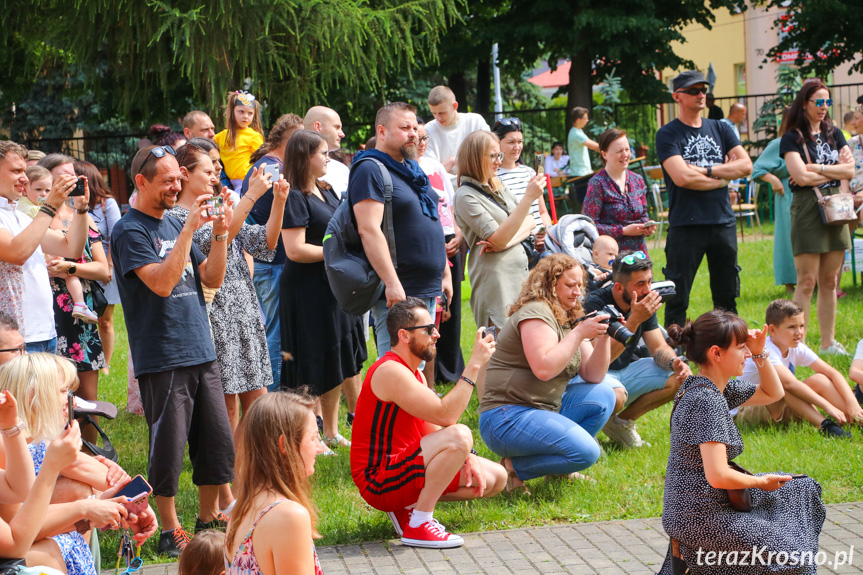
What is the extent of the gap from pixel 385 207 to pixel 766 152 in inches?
207

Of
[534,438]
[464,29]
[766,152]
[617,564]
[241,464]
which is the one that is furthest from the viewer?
[464,29]

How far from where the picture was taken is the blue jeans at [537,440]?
5055 mm

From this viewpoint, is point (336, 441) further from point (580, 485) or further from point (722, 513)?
point (722, 513)

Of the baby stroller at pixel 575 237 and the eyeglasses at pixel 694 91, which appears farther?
Answer: the eyeglasses at pixel 694 91

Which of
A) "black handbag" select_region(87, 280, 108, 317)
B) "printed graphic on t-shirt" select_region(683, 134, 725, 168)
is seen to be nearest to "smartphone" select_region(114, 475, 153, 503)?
"black handbag" select_region(87, 280, 108, 317)

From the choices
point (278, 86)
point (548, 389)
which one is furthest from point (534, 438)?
point (278, 86)

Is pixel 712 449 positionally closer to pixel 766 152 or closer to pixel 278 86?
pixel 766 152

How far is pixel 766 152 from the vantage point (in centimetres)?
930

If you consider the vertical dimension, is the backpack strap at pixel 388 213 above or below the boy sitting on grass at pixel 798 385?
above

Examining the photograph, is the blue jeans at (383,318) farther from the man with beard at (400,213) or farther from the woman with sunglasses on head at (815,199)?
the woman with sunglasses on head at (815,199)

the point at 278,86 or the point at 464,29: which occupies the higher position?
the point at 464,29

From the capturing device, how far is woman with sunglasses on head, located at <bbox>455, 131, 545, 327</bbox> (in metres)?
6.34

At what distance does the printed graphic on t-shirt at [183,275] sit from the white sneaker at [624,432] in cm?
286

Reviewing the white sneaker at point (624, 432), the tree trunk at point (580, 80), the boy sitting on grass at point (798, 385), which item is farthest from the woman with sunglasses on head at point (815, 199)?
the tree trunk at point (580, 80)
